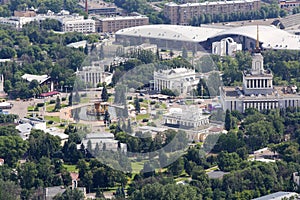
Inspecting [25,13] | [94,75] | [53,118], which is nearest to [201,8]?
[25,13]

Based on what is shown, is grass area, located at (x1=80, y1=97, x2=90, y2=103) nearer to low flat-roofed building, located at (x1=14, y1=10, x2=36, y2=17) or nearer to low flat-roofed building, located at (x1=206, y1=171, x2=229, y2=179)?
low flat-roofed building, located at (x1=206, y1=171, x2=229, y2=179)

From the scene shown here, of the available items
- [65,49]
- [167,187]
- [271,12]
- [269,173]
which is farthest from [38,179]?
[271,12]

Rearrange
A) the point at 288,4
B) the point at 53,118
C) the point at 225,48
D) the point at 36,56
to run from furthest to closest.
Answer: the point at 288,4
the point at 225,48
the point at 36,56
the point at 53,118

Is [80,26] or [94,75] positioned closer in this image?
[94,75]

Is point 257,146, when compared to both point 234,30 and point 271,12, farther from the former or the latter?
point 271,12

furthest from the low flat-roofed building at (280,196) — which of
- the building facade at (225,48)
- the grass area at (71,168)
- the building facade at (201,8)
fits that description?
the building facade at (201,8)

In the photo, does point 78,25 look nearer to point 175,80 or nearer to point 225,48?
point 225,48
